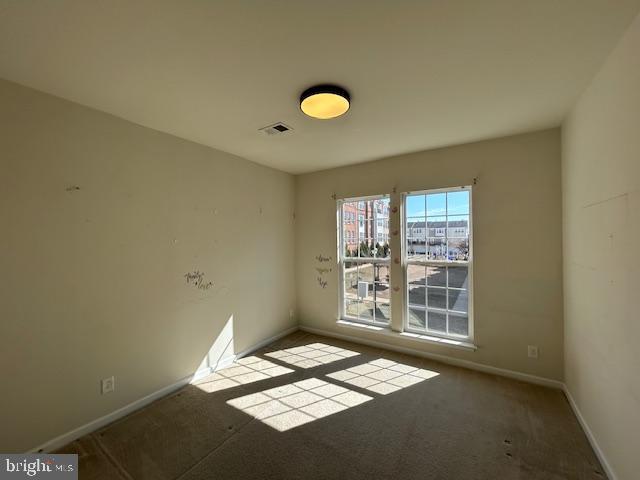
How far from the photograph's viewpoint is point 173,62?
153 cm

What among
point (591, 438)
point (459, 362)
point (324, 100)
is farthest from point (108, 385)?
point (591, 438)

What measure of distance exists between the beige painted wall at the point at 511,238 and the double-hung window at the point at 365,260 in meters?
0.30

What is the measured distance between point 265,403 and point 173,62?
2.66 m

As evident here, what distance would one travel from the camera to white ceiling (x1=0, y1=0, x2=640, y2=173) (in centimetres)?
119

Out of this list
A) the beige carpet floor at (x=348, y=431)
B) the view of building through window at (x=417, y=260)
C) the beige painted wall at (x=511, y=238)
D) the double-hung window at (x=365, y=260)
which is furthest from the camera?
the double-hung window at (x=365, y=260)

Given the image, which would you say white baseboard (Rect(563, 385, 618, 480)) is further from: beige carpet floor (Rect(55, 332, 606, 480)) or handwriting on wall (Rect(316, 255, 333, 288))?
handwriting on wall (Rect(316, 255, 333, 288))

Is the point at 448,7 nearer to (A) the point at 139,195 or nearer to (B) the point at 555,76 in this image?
(B) the point at 555,76

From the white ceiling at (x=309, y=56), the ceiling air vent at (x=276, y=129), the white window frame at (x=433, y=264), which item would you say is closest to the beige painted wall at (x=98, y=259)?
the white ceiling at (x=309, y=56)

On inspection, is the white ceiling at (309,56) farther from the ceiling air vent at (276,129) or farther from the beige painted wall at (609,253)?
the beige painted wall at (609,253)

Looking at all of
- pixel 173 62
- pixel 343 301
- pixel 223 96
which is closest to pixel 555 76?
pixel 223 96

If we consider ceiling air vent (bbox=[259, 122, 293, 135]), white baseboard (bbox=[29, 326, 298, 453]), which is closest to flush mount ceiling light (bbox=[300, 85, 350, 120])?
ceiling air vent (bbox=[259, 122, 293, 135])

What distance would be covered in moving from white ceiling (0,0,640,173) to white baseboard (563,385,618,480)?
2424 mm

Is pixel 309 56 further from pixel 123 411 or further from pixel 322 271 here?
pixel 123 411

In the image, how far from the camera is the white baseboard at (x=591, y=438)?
157 centimetres
